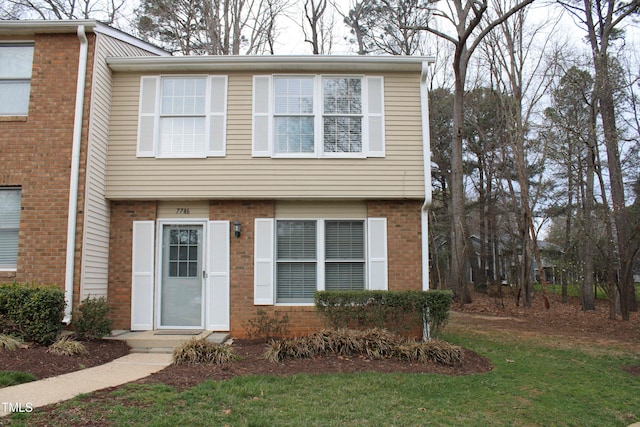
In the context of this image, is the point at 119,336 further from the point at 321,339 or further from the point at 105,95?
the point at 105,95

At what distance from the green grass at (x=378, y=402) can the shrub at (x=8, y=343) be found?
2.29m

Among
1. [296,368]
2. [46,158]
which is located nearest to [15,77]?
[46,158]

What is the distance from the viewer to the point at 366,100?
8.98m

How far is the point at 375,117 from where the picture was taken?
8922mm

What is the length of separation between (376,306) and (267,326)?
1.94 meters

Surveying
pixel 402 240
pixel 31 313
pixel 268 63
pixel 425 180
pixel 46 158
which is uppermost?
pixel 268 63

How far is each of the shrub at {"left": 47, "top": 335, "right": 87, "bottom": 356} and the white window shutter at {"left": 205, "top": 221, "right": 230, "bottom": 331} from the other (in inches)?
88.7

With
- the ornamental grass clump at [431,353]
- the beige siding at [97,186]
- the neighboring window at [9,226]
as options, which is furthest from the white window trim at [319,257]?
the neighboring window at [9,226]

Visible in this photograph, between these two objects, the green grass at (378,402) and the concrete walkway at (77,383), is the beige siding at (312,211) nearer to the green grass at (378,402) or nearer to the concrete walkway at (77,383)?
the concrete walkway at (77,383)

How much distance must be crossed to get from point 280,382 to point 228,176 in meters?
4.13

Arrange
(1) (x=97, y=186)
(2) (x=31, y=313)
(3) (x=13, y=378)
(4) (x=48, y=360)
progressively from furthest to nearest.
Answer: (1) (x=97, y=186) → (2) (x=31, y=313) → (4) (x=48, y=360) → (3) (x=13, y=378)

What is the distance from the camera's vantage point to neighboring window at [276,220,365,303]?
8789 millimetres

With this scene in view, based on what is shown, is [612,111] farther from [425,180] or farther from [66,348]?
[66,348]

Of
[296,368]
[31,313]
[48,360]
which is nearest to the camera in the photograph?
[48,360]
